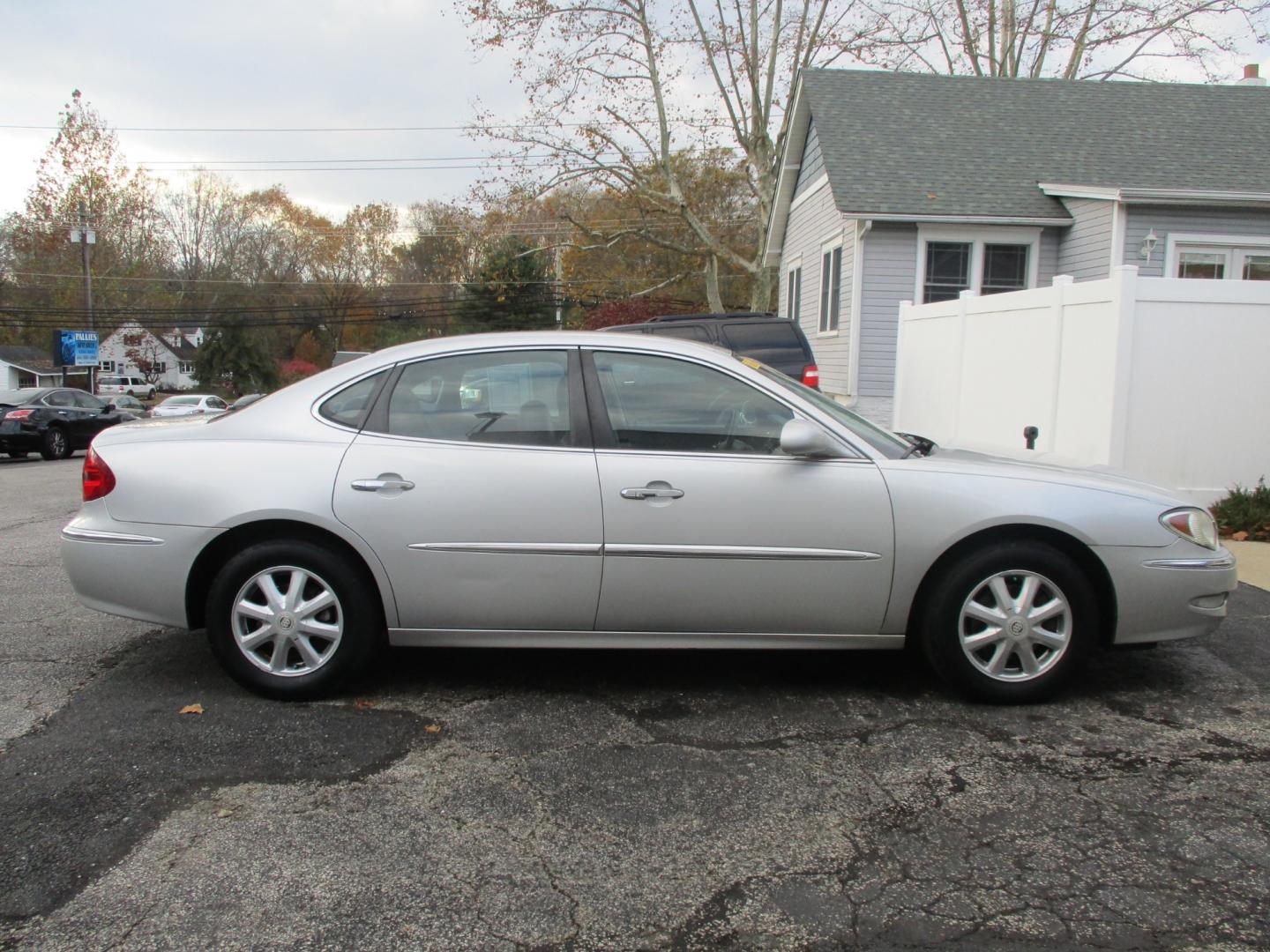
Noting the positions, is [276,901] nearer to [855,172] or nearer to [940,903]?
[940,903]

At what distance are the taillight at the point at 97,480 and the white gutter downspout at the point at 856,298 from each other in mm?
12917

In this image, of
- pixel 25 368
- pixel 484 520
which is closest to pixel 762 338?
pixel 484 520

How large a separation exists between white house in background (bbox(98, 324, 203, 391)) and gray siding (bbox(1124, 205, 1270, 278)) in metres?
73.0

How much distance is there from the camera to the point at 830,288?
18.3 meters

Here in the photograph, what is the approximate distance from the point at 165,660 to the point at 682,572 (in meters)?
2.65

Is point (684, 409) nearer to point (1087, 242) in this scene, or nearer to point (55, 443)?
point (1087, 242)

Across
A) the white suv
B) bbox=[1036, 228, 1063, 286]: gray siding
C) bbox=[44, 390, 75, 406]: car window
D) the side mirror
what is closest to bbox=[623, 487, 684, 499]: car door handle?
the side mirror

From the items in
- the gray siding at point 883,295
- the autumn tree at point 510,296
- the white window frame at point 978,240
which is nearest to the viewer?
the white window frame at point 978,240

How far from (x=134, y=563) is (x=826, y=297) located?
1581 centimetres

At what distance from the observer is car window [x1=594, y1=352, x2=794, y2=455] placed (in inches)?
169

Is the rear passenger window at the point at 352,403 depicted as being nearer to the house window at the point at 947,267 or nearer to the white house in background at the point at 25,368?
the house window at the point at 947,267

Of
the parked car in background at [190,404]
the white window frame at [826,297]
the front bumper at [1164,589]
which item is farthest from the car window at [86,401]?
the front bumper at [1164,589]

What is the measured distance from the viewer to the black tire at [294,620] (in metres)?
4.21

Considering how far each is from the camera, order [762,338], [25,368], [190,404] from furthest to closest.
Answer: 1. [25,368]
2. [190,404]
3. [762,338]
